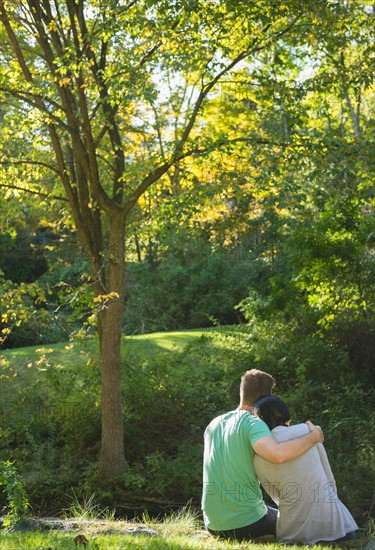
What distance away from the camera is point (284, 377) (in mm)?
12844

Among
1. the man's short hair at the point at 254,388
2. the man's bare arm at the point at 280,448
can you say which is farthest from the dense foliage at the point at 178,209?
the man's bare arm at the point at 280,448

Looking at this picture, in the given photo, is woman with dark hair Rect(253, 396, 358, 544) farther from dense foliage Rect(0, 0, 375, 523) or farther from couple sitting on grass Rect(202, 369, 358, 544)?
dense foliage Rect(0, 0, 375, 523)

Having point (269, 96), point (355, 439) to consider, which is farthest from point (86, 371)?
point (269, 96)

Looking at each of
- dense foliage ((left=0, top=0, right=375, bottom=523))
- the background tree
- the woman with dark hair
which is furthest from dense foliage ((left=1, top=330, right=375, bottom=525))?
the woman with dark hair

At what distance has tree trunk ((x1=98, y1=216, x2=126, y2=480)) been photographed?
9.48 metres

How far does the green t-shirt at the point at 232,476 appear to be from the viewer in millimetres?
5457

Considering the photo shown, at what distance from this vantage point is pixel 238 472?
551cm

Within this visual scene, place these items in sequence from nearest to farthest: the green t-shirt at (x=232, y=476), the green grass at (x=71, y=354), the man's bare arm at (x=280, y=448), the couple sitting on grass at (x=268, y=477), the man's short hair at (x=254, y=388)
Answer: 1. the man's bare arm at (x=280, y=448)
2. the couple sitting on grass at (x=268, y=477)
3. the green t-shirt at (x=232, y=476)
4. the man's short hair at (x=254, y=388)
5. the green grass at (x=71, y=354)

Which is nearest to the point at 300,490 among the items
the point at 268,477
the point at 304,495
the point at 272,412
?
the point at 304,495

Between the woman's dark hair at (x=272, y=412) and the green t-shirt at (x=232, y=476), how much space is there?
123 mm

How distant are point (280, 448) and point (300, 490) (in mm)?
404

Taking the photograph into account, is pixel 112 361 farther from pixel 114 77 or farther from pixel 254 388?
pixel 254 388

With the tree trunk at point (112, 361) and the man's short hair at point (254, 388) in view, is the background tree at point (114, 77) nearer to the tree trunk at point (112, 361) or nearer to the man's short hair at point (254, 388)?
the tree trunk at point (112, 361)

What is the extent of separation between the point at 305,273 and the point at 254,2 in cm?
528
